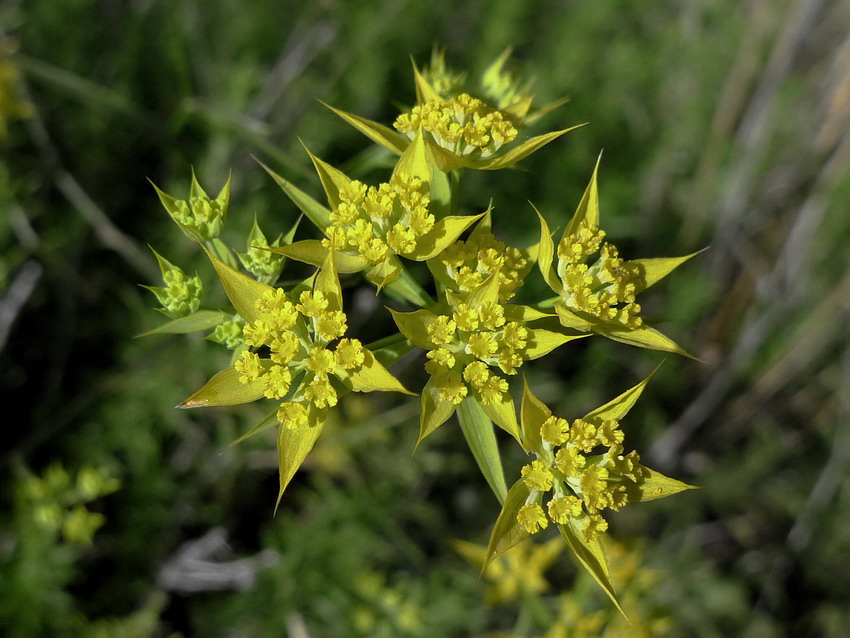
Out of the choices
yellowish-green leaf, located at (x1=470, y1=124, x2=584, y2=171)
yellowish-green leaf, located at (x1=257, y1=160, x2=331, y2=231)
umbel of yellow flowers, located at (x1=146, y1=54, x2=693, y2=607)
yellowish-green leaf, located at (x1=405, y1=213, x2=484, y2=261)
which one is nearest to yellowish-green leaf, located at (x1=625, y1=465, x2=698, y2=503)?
umbel of yellow flowers, located at (x1=146, y1=54, x2=693, y2=607)

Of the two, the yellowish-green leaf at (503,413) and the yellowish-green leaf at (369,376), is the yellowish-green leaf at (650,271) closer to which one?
the yellowish-green leaf at (503,413)

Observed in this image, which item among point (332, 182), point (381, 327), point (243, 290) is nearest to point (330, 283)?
point (243, 290)

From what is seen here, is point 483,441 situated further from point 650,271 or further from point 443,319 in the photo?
point 650,271

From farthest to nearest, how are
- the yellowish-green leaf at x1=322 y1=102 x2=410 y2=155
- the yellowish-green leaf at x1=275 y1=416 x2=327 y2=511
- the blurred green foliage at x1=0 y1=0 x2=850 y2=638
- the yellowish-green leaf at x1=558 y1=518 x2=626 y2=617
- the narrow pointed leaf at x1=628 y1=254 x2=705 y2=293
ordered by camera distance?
the blurred green foliage at x1=0 y1=0 x2=850 y2=638
the narrow pointed leaf at x1=628 y1=254 x2=705 y2=293
the yellowish-green leaf at x1=322 y1=102 x2=410 y2=155
the yellowish-green leaf at x1=558 y1=518 x2=626 y2=617
the yellowish-green leaf at x1=275 y1=416 x2=327 y2=511

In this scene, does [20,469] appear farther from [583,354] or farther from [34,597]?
[583,354]

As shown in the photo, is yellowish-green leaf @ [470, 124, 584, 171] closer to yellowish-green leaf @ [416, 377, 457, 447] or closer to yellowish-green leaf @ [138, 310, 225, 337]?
yellowish-green leaf @ [416, 377, 457, 447]
